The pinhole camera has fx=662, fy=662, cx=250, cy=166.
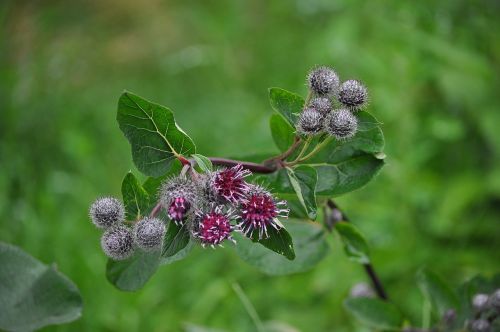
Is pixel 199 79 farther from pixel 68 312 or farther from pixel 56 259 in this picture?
pixel 68 312

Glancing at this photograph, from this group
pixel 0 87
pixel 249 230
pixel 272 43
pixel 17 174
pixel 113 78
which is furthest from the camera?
pixel 113 78

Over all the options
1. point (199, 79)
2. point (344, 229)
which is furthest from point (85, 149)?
point (344, 229)

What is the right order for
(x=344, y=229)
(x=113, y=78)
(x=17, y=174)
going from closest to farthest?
(x=344, y=229)
(x=17, y=174)
(x=113, y=78)

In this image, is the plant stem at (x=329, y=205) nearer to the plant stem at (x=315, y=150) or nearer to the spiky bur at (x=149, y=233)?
the plant stem at (x=315, y=150)

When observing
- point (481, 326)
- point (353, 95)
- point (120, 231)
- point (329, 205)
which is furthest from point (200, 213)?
point (481, 326)

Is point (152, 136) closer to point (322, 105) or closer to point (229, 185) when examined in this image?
point (229, 185)

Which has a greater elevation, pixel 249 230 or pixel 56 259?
→ pixel 249 230

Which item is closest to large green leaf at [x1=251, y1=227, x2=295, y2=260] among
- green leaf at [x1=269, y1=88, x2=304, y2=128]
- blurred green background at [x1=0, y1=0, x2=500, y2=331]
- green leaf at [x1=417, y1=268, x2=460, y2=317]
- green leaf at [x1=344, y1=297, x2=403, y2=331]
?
green leaf at [x1=269, y1=88, x2=304, y2=128]
